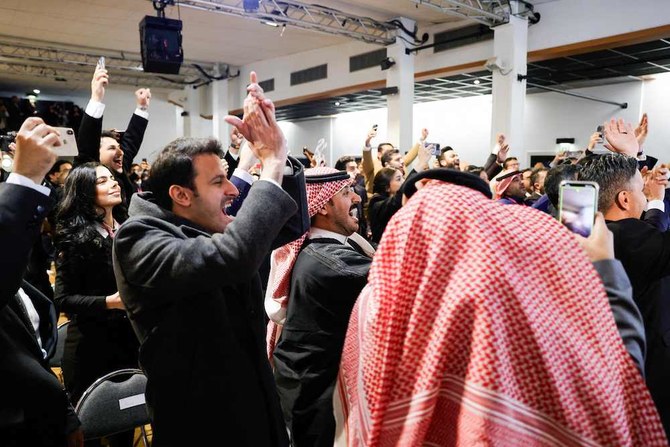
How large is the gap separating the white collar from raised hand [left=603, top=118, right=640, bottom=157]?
1.29 metres

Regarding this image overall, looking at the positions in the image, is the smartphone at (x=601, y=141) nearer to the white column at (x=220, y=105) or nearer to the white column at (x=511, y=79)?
the white column at (x=511, y=79)

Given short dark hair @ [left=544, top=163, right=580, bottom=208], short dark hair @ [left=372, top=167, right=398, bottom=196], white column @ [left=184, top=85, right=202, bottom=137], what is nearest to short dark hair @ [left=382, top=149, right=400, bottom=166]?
short dark hair @ [left=372, top=167, right=398, bottom=196]

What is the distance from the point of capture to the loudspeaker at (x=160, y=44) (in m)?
5.60

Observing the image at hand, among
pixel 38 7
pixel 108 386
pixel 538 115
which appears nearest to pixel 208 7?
pixel 38 7

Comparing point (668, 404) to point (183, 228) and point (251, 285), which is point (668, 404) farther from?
point (183, 228)

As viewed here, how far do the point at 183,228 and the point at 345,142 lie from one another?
15748 millimetres

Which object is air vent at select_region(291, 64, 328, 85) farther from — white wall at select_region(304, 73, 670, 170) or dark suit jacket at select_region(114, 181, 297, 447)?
dark suit jacket at select_region(114, 181, 297, 447)

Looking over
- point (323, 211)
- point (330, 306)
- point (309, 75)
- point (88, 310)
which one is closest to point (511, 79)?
point (309, 75)

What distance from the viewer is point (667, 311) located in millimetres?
1456

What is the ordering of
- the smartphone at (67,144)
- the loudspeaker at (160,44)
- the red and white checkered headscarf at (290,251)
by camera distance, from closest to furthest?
the smartphone at (67,144)
the red and white checkered headscarf at (290,251)
the loudspeaker at (160,44)

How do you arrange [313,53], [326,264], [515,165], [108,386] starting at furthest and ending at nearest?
[313,53] < [515,165] < [108,386] < [326,264]

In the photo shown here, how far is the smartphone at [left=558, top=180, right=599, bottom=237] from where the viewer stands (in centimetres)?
95

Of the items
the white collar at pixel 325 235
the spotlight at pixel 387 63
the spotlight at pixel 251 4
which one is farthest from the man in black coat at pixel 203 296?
the spotlight at pixel 387 63

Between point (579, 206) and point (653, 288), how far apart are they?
2.44ft
